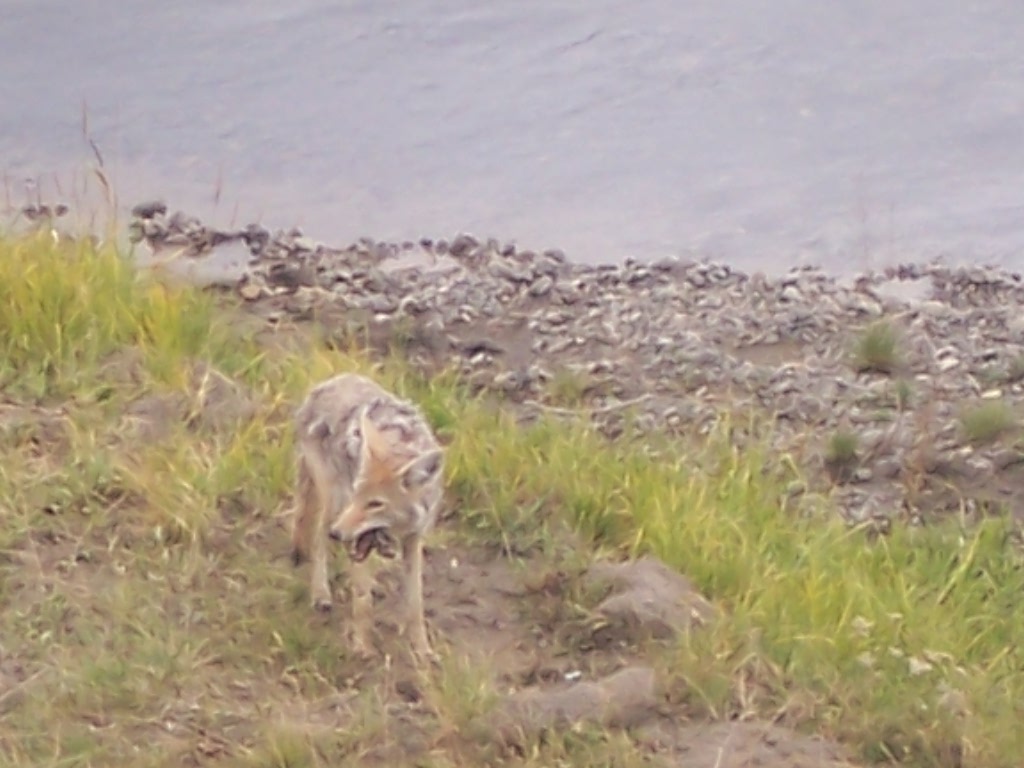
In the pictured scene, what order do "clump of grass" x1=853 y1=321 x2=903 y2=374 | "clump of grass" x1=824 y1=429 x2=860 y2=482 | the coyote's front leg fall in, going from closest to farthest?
the coyote's front leg < "clump of grass" x1=824 y1=429 x2=860 y2=482 < "clump of grass" x1=853 y1=321 x2=903 y2=374

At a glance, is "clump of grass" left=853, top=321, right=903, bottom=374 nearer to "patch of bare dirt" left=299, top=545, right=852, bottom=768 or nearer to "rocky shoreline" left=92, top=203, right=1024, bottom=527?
"rocky shoreline" left=92, top=203, right=1024, bottom=527

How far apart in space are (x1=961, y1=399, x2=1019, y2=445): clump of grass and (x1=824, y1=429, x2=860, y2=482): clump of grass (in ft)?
1.53

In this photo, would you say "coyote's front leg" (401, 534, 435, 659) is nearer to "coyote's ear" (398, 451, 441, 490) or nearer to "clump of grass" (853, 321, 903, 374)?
"coyote's ear" (398, 451, 441, 490)

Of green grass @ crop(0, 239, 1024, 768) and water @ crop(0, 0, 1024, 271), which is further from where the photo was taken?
water @ crop(0, 0, 1024, 271)

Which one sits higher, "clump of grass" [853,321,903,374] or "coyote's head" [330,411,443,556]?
"coyote's head" [330,411,443,556]

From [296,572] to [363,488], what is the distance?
78 cm

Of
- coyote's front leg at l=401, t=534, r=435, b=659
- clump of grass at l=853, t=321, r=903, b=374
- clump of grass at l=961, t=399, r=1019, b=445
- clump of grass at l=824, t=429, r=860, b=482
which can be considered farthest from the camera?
clump of grass at l=853, t=321, r=903, b=374

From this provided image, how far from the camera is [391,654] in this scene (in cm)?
512

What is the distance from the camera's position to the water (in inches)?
355

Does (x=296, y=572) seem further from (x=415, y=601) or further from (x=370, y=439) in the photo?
(x=370, y=439)

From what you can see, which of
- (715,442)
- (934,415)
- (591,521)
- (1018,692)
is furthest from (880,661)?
(934,415)

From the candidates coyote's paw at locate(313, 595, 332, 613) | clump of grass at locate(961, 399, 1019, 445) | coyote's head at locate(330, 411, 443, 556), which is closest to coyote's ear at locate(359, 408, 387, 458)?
coyote's head at locate(330, 411, 443, 556)

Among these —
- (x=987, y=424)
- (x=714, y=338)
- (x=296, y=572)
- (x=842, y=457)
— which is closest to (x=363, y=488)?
(x=296, y=572)

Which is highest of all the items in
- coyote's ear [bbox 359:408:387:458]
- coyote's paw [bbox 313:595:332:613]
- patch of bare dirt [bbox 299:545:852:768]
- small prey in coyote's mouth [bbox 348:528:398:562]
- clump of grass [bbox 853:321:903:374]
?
coyote's ear [bbox 359:408:387:458]
